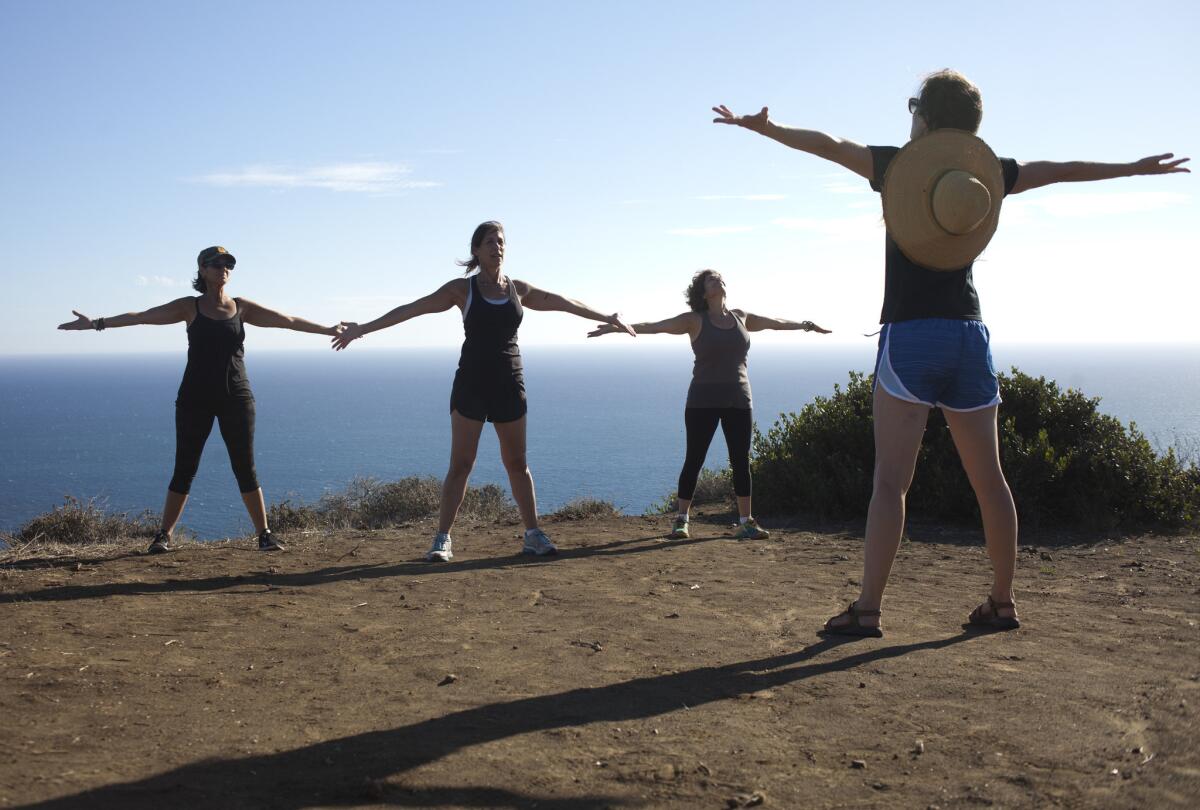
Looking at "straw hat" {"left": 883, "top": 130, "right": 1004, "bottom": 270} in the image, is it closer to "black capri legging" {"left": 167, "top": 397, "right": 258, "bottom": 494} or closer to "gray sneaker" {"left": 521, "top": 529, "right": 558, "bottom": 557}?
"gray sneaker" {"left": 521, "top": 529, "right": 558, "bottom": 557}

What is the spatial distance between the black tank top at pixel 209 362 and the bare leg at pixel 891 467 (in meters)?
4.77

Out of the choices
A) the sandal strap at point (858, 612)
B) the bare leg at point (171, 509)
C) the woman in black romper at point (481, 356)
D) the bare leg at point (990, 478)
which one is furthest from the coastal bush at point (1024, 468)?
the bare leg at point (171, 509)

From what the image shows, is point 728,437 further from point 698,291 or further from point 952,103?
point 952,103

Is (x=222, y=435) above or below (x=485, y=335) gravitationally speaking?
below

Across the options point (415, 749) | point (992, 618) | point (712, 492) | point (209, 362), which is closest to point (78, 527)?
point (209, 362)

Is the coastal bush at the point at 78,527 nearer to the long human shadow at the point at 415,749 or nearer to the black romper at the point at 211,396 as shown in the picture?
the black romper at the point at 211,396

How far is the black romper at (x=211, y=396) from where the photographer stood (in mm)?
6836

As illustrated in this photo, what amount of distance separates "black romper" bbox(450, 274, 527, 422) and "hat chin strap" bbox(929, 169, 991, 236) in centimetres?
334

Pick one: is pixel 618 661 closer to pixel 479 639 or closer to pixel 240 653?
pixel 479 639

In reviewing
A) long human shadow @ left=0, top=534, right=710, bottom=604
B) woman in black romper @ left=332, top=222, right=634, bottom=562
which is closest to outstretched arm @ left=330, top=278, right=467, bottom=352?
woman in black romper @ left=332, top=222, right=634, bottom=562

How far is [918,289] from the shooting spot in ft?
13.6

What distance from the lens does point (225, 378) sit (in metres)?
6.88

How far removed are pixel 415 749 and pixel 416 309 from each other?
402 centimetres

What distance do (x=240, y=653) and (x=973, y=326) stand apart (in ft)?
11.8
